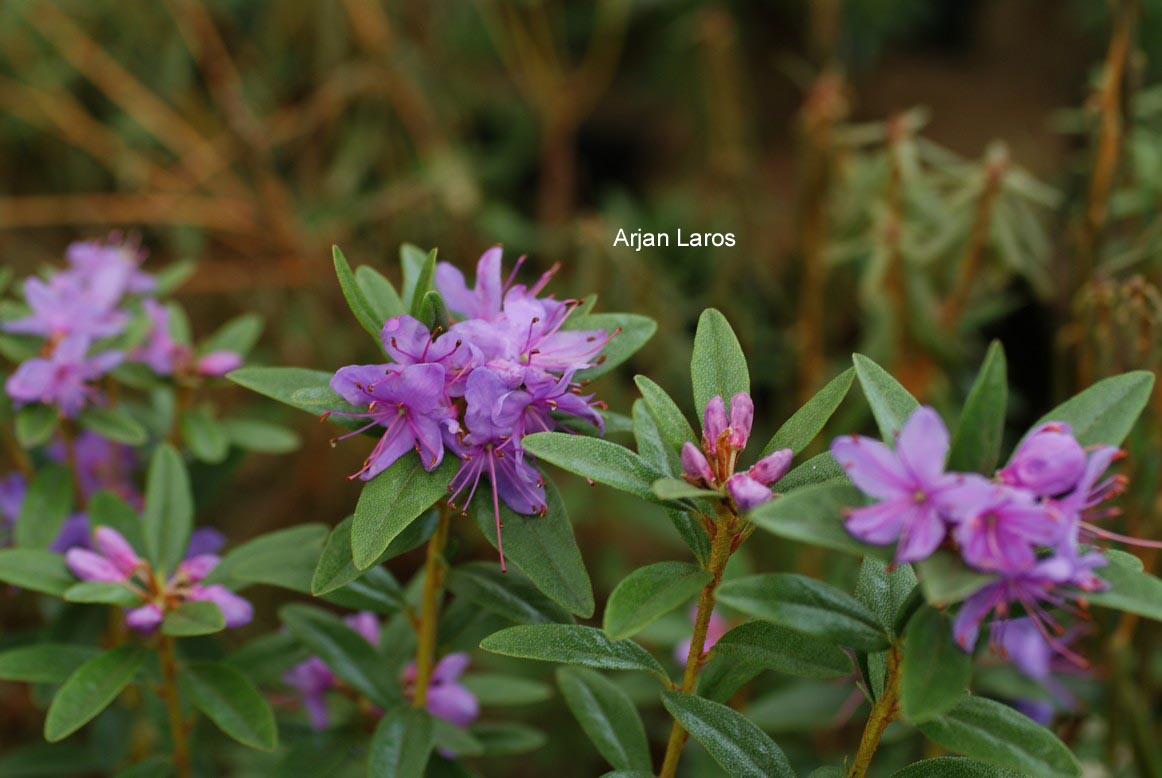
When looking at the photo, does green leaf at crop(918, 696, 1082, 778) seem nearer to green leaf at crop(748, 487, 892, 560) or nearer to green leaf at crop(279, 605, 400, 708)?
green leaf at crop(748, 487, 892, 560)

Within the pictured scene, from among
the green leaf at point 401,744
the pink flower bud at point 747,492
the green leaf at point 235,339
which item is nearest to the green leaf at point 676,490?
the pink flower bud at point 747,492

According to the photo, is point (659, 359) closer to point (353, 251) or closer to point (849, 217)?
point (849, 217)

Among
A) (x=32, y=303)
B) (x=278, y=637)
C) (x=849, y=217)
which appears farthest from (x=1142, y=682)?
(x=32, y=303)

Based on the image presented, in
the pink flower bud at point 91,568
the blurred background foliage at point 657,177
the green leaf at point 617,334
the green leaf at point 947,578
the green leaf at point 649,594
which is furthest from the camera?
the blurred background foliage at point 657,177

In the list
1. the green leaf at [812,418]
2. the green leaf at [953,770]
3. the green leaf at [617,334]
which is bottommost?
the green leaf at [953,770]

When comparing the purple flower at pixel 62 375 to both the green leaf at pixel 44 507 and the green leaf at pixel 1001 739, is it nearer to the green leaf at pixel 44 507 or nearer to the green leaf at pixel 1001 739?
the green leaf at pixel 44 507

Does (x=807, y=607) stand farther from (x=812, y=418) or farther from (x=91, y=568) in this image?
(x=91, y=568)

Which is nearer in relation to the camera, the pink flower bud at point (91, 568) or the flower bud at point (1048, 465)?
the flower bud at point (1048, 465)
